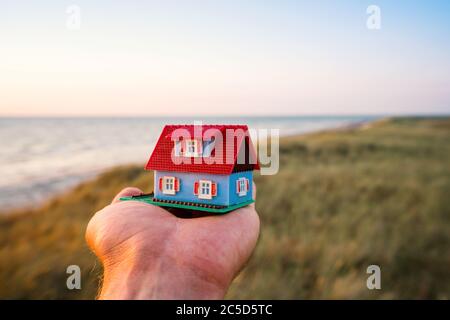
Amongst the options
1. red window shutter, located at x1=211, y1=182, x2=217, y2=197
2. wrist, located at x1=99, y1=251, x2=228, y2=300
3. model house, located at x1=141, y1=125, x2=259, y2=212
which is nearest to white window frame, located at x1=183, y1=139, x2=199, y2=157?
model house, located at x1=141, y1=125, x2=259, y2=212

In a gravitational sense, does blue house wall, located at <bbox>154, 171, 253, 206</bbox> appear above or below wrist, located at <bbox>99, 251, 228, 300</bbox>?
above

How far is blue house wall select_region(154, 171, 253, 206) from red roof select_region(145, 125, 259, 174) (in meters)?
0.09

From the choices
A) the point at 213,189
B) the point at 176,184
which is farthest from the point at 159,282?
the point at 176,184

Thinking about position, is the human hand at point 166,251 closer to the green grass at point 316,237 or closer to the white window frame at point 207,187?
the white window frame at point 207,187

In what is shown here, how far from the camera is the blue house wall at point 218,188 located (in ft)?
18.0

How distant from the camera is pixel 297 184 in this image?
63.9ft

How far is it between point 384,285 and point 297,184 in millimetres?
8240

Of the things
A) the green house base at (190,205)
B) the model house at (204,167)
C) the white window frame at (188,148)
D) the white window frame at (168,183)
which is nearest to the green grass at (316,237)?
the green house base at (190,205)

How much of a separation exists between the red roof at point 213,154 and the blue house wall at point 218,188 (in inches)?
3.7

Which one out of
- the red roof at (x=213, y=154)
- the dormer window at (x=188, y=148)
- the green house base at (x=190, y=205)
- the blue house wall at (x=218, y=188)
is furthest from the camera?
the dormer window at (x=188, y=148)

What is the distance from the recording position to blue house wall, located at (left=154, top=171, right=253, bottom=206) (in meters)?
5.48

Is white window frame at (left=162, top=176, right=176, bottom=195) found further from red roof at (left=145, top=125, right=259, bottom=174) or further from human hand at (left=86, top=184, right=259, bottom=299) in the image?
human hand at (left=86, top=184, right=259, bottom=299)

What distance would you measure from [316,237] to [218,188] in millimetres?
9277

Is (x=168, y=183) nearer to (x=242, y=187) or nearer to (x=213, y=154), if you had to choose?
(x=213, y=154)
